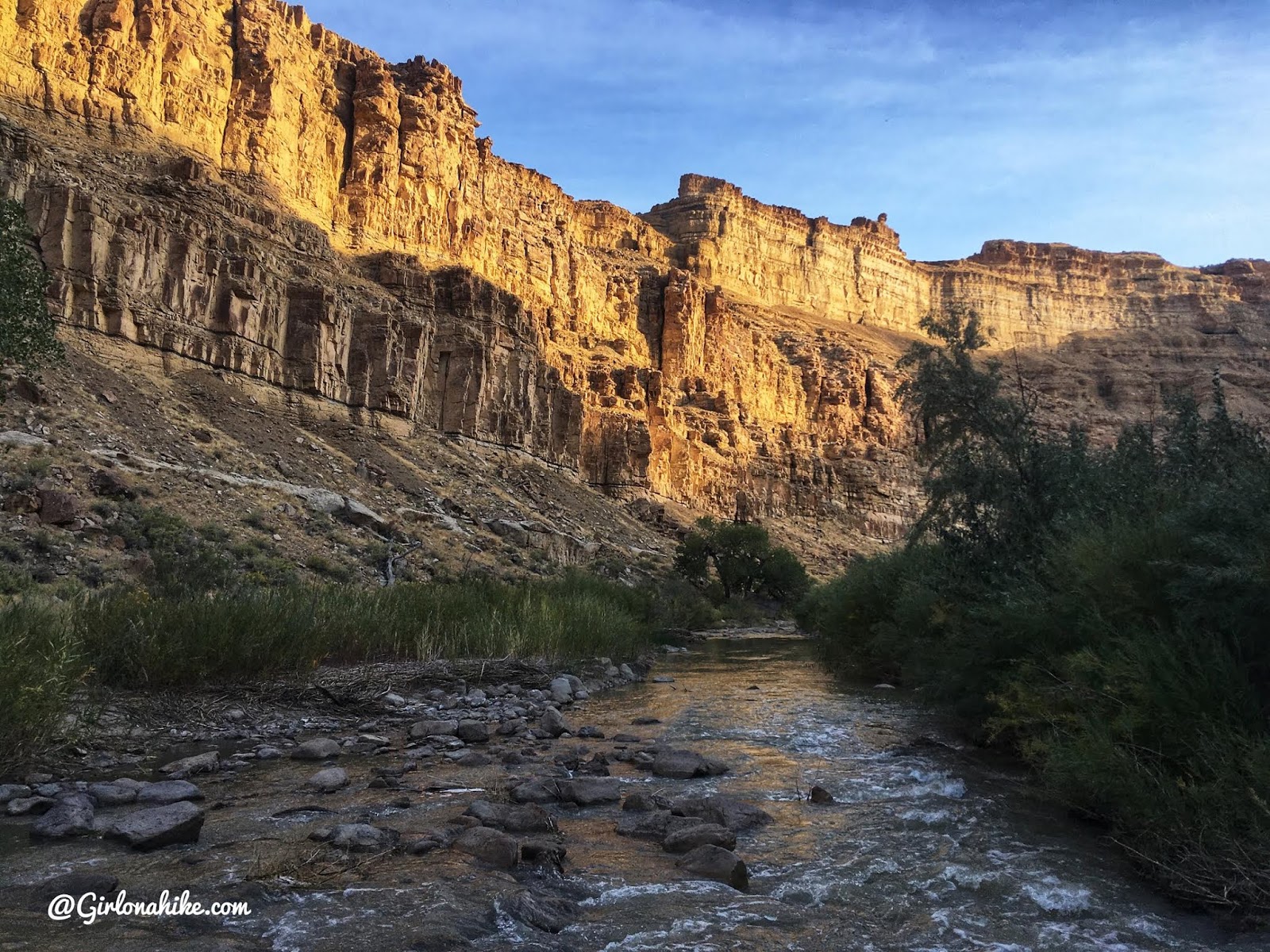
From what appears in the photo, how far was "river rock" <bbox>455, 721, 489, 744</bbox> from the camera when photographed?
8508 mm

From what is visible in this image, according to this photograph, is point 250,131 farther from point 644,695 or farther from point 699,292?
point 644,695

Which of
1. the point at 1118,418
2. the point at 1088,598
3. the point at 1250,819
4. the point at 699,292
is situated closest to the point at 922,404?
the point at 1088,598

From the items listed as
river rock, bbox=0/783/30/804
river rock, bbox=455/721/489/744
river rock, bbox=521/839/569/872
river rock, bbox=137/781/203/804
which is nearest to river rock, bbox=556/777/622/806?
river rock, bbox=521/839/569/872

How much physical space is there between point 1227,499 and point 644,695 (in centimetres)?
957

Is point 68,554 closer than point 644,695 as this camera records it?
No

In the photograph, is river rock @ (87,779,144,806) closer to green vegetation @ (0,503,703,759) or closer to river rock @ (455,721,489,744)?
green vegetation @ (0,503,703,759)

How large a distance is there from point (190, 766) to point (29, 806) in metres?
1.41

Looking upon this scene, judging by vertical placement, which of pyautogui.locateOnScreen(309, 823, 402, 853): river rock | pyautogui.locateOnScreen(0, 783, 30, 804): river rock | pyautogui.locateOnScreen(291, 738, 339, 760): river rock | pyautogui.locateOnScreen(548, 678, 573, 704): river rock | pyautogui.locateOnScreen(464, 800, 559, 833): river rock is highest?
pyautogui.locateOnScreen(0, 783, 30, 804): river rock

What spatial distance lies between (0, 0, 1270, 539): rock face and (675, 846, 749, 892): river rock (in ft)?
112

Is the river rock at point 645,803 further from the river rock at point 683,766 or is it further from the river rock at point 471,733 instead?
the river rock at point 471,733

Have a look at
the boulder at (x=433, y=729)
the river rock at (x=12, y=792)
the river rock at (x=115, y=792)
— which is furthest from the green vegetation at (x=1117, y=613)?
the river rock at (x=12, y=792)

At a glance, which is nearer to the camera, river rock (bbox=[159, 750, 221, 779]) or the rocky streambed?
the rocky streambed

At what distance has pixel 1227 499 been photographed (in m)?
4.78

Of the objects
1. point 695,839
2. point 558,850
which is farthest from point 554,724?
point 558,850
